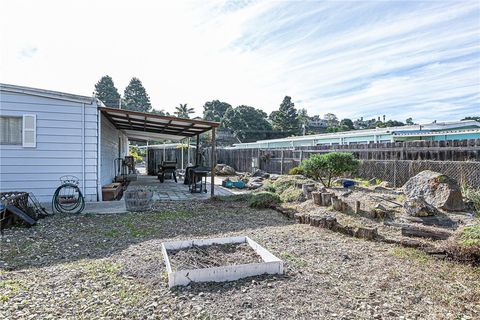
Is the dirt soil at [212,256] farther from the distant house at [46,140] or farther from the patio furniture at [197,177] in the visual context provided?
the patio furniture at [197,177]

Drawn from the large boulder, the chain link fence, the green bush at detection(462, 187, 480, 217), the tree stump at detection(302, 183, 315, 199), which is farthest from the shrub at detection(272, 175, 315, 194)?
the green bush at detection(462, 187, 480, 217)

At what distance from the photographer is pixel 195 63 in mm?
10648

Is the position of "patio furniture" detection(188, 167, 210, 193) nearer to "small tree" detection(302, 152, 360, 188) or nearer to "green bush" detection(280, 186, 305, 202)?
→ "green bush" detection(280, 186, 305, 202)

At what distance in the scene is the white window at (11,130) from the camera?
266 inches

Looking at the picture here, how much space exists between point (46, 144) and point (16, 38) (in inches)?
128

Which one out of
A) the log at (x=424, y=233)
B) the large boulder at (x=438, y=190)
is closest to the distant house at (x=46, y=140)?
the log at (x=424, y=233)

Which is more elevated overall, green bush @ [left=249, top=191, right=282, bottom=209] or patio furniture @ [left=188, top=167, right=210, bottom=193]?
patio furniture @ [left=188, top=167, right=210, bottom=193]

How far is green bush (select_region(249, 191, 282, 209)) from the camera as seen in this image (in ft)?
24.1

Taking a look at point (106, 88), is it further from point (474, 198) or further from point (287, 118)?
point (474, 198)

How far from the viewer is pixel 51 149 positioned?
7055mm

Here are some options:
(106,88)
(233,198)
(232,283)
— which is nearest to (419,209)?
(232,283)

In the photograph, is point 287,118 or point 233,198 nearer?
point 233,198

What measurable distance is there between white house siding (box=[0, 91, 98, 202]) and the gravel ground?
98.2 inches

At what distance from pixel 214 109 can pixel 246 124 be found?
1432cm
